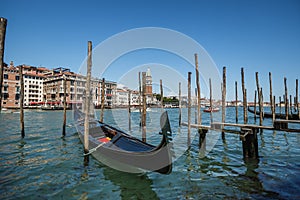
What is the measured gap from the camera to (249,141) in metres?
5.63

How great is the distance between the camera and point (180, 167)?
515 cm

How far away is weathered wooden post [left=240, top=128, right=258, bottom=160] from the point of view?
551cm

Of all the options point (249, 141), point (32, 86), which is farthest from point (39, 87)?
point (249, 141)

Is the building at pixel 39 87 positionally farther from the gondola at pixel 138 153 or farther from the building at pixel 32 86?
the gondola at pixel 138 153

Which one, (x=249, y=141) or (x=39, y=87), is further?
(x=39, y=87)

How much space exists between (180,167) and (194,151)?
78.9 inches

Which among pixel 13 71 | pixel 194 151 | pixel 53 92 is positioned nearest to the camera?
pixel 194 151

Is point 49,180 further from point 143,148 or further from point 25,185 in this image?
point 143,148

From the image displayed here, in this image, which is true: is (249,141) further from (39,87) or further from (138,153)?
(39,87)

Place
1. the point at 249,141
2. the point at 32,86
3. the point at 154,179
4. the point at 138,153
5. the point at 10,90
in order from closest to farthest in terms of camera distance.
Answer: the point at 138,153, the point at 154,179, the point at 249,141, the point at 10,90, the point at 32,86

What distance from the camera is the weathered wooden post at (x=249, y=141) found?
18.1 ft

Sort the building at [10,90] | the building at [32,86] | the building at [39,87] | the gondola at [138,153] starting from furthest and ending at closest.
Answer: the building at [32,86] → the building at [39,87] → the building at [10,90] → the gondola at [138,153]

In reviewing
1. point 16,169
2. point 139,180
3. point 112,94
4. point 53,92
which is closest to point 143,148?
point 139,180

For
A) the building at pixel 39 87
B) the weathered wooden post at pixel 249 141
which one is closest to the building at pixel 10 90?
the building at pixel 39 87
